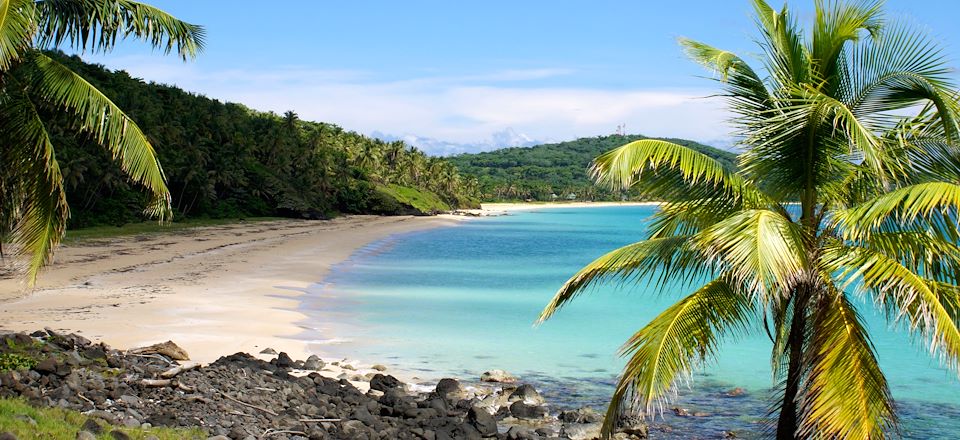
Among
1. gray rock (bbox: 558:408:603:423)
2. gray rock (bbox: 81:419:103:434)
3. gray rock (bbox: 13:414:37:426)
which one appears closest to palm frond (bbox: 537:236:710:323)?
gray rock (bbox: 81:419:103:434)

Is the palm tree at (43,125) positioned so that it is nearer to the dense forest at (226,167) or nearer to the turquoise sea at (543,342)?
the turquoise sea at (543,342)

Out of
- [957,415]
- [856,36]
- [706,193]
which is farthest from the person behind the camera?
[957,415]

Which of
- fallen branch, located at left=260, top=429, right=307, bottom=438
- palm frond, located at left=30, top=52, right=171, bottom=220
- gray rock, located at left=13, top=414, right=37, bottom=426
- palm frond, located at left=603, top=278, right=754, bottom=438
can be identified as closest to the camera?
palm frond, located at left=603, top=278, right=754, bottom=438

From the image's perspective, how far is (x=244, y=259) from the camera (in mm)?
36188

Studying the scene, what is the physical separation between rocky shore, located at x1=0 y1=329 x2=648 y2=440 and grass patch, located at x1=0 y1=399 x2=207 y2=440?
0.18 m

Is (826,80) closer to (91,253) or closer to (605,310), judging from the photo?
(605,310)

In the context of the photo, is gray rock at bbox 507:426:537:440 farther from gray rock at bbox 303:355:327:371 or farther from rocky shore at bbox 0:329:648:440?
gray rock at bbox 303:355:327:371

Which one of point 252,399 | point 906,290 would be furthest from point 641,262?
point 252,399

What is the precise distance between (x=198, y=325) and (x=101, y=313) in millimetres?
2507

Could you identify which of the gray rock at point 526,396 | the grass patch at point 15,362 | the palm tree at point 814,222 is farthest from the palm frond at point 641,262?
the grass patch at point 15,362

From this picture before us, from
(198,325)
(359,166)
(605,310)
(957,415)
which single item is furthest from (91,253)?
(359,166)

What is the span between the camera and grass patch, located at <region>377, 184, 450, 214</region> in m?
95.2

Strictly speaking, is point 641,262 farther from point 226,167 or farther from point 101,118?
point 226,167

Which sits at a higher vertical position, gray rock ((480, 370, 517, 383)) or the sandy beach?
the sandy beach
